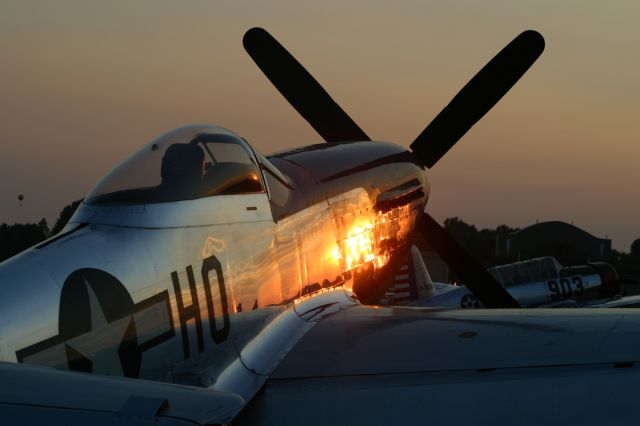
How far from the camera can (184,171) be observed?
6.16 m

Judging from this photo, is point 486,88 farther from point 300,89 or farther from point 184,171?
point 184,171

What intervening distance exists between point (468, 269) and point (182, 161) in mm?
6125

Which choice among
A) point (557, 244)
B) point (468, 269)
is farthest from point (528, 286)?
point (557, 244)

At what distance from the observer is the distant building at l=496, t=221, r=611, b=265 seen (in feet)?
178

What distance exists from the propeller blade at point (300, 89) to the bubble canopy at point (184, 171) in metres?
5.89

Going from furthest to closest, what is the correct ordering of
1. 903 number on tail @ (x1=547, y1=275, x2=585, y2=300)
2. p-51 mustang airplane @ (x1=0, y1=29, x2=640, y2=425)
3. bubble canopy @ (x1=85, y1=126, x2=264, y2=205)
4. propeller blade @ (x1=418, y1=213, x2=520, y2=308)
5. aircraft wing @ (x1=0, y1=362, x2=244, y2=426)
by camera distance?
903 number on tail @ (x1=547, y1=275, x2=585, y2=300) → propeller blade @ (x1=418, y1=213, x2=520, y2=308) → bubble canopy @ (x1=85, y1=126, x2=264, y2=205) → p-51 mustang airplane @ (x1=0, y1=29, x2=640, y2=425) → aircraft wing @ (x1=0, y1=362, x2=244, y2=426)

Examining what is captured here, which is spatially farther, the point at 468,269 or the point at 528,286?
the point at 528,286

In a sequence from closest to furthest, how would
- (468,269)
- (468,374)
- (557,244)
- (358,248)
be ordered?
(468,374)
(358,248)
(468,269)
(557,244)

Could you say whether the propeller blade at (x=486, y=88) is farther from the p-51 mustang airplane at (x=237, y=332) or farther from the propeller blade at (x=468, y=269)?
the p-51 mustang airplane at (x=237, y=332)

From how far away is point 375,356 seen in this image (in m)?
5.45

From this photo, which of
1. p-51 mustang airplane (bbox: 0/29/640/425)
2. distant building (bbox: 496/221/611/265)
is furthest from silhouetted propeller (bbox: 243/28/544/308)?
distant building (bbox: 496/221/611/265)

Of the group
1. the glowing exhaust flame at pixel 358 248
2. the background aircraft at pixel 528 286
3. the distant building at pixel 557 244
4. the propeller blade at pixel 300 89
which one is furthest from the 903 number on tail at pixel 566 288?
the distant building at pixel 557 244

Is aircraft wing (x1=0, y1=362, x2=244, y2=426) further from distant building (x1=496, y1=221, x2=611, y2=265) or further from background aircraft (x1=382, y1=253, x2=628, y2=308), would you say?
distant building (x1=496, y1=221, x2=611, y2=265)

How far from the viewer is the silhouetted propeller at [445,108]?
1170 centimetres
